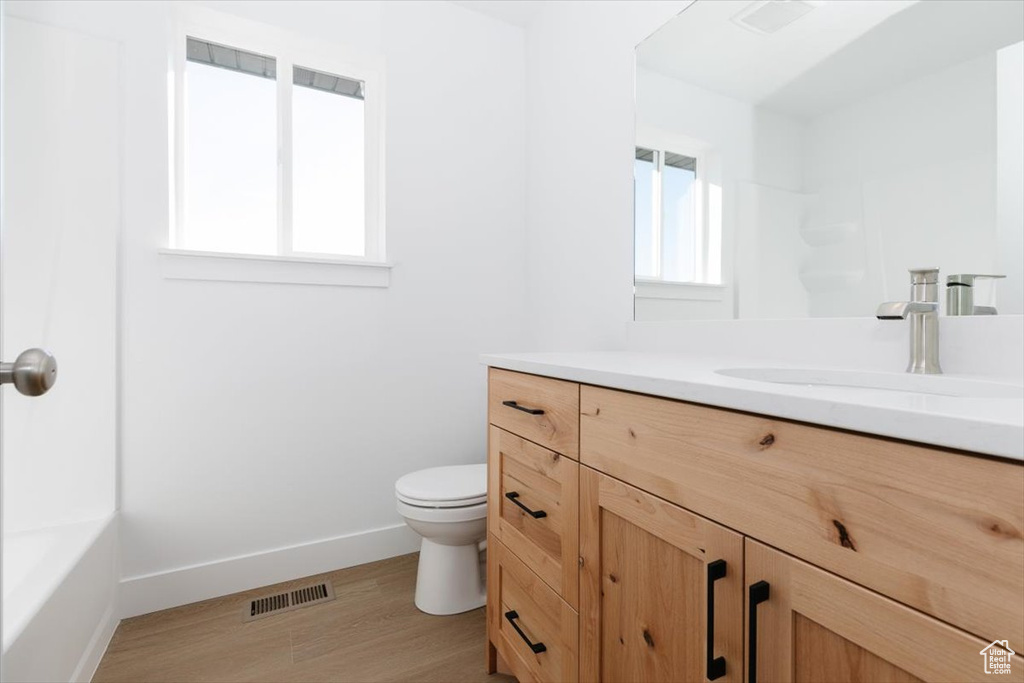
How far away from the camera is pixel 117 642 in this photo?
154 centimetres

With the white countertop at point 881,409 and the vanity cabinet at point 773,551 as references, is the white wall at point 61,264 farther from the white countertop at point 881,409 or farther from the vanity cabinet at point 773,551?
the white countertop at point 881,409

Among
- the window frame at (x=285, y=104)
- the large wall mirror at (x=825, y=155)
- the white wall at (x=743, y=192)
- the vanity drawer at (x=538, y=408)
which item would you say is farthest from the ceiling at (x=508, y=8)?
the vanity drawer at (x=538, y=408)

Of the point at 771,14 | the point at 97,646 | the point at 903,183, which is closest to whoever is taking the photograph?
the point at 903,183

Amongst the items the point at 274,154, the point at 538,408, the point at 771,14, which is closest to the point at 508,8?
the point at 274,154

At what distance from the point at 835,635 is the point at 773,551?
10 centimetres

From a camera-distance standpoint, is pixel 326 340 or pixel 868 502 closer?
pixel 868 502

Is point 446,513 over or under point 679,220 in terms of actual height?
under

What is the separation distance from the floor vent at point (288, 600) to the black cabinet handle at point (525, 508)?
0.98 meters

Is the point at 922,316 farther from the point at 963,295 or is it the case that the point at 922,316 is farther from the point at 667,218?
the point at 667,218

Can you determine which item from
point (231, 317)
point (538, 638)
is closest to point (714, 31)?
point (538, 638)

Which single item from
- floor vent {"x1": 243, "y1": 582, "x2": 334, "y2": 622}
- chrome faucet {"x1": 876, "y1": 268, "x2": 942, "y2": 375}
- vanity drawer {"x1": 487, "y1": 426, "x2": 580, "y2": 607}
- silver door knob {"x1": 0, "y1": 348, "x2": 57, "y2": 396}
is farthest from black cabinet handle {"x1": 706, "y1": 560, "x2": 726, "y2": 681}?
floor vent {"x1": 243, "y1": 582, "x2": 334, "y2": 622}

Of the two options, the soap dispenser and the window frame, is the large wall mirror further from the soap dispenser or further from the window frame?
the window frame

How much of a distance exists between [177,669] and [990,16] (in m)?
2.46

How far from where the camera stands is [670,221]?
5.28 ft
